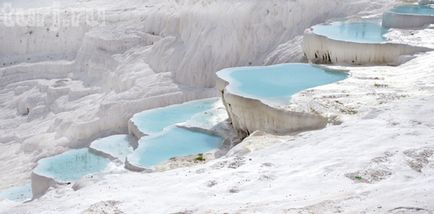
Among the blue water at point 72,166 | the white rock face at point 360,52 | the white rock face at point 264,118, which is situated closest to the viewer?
the white rock face at point 264,118

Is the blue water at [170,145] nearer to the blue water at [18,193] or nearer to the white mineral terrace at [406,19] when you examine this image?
the blue water at [18,193]

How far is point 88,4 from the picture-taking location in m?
21.4

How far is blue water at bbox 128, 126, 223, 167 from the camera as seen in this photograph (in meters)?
7.75

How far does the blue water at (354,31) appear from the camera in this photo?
10.1m

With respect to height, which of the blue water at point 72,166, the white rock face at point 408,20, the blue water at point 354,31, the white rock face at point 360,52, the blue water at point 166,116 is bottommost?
the blue water at point 72,166

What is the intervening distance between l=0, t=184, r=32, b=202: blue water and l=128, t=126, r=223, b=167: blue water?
2.23m

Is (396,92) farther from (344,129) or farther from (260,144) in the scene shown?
(260,144)

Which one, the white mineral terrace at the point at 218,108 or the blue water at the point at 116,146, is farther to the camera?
the blue water at the point at 116,146

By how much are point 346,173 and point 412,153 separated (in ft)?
2.14

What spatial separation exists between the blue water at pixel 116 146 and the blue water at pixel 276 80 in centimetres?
220

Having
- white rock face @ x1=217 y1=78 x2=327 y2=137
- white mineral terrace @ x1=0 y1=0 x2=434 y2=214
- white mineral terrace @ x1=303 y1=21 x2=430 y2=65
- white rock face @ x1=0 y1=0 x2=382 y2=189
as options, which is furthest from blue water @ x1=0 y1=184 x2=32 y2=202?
white mineral terrace @ x1=303 y1=21 x2=430 y2=65

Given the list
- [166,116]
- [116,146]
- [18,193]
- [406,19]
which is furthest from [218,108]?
[406,19]

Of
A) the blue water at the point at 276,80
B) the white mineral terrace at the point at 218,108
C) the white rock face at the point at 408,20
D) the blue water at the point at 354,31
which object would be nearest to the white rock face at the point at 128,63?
the white mineral terrace at the point at 218,108

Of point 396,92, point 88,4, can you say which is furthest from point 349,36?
point 88,4
